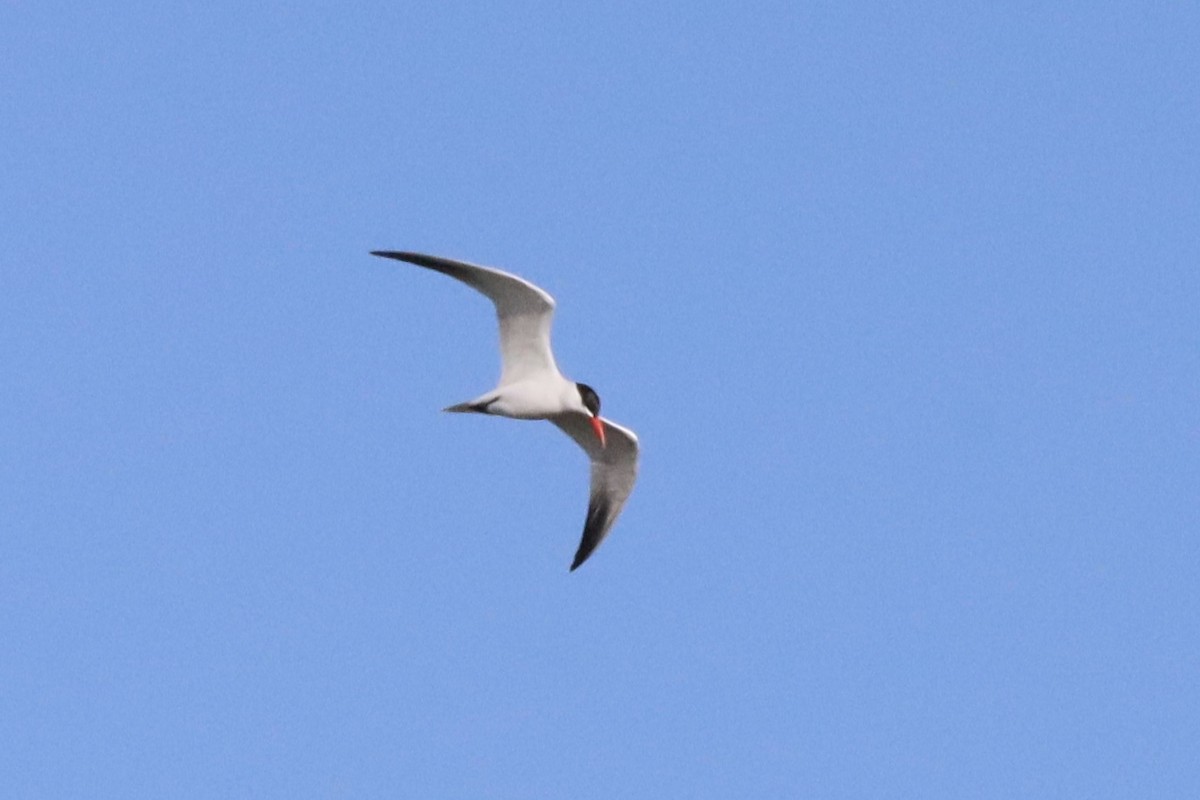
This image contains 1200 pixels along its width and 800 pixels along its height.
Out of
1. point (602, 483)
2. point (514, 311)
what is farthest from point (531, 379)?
point (602, 483)

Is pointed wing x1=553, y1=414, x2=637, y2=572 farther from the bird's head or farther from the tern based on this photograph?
the bird's head

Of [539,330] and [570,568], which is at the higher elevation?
[539,330]

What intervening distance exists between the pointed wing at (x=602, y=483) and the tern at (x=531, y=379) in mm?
13

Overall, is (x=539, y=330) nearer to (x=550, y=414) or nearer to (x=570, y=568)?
(x=550, y=414)

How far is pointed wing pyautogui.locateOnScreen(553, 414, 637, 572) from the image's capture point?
28.4 metres

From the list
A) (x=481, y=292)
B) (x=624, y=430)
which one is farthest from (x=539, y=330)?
(x=624, y=430)

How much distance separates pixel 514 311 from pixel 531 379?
40.3 inches

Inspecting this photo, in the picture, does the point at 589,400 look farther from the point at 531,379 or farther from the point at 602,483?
the point at 602,483

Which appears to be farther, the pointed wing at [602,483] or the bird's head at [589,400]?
the pointed wing at [602,483]

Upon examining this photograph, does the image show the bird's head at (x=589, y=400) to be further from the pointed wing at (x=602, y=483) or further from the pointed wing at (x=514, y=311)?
the pointed wing at (x=602, y=483)

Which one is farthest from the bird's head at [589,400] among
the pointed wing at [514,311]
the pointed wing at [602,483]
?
the pointed wing at [602,483]

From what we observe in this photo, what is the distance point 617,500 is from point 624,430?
48.5 inches

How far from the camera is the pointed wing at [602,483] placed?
28.4 metres

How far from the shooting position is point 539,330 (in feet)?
82.6
